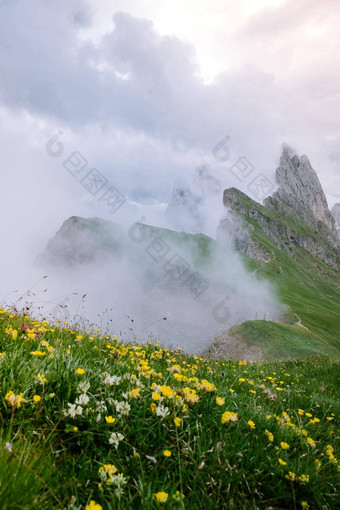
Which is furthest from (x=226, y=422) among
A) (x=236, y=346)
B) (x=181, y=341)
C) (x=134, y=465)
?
(x=181, y=341)

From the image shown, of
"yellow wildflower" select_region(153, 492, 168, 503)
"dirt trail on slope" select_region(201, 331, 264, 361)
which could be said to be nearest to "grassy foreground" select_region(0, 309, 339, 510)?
"yellow wildflower" select_region(153, 492, 168, 503)

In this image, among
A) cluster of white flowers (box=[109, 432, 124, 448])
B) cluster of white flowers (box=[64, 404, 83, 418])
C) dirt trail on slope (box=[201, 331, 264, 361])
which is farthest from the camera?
dirt trail on slope (box=[201, 331, 264, 361])

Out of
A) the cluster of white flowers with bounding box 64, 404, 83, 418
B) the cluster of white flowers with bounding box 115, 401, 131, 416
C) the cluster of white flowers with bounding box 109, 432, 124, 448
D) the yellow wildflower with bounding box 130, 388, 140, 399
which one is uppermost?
the yellow wildflower with bounding box 130, 388, 140, 399

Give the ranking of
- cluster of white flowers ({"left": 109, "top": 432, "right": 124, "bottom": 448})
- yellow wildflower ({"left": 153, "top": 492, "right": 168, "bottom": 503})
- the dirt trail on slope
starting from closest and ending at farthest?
yellow wildflower ({"left": 153, "top": 492, "right": 168, "bottom": 503})
cluster of white flowers ({"left": 109, "top": 432, "right": 124, "bottom": 448})
the dirt trail on slope

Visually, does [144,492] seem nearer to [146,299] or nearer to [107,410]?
[107,410]

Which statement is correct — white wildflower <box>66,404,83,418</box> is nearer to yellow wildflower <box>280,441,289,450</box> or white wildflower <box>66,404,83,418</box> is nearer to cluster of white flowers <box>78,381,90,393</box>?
cluster of white flowers <box>78,381,90,393</box>

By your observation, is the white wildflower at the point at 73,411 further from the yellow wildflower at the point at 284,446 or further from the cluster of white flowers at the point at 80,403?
the yellow wildflower at the point at 284,446

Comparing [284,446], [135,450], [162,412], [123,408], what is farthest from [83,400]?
[284,446]

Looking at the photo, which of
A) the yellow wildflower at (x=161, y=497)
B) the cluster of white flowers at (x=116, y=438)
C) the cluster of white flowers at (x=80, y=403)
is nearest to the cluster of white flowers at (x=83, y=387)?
the cluster of white flowers at (x=80, y=403)

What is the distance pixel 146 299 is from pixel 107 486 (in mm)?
114964

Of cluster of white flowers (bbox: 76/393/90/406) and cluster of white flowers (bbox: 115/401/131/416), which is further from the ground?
cluster of white flowers (bbox: 115/401/131/416)

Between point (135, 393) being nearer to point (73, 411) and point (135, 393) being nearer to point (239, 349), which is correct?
point (73, 411)

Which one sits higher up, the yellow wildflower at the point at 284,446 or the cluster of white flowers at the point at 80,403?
the yellow wildflower at the point at 284,446

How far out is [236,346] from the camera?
49.4 m
